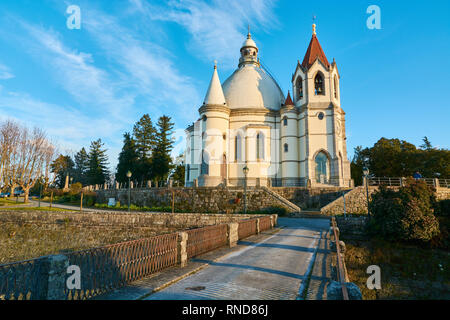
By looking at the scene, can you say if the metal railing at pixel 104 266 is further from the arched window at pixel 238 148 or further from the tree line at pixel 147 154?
the tree line at pixel 147 154

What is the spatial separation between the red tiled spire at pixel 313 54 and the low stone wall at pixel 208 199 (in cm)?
2030

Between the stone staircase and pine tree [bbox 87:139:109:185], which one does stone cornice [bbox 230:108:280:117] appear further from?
pine tree [bbox 87:139:109:185]

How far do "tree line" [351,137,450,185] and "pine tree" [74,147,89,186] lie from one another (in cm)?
6676

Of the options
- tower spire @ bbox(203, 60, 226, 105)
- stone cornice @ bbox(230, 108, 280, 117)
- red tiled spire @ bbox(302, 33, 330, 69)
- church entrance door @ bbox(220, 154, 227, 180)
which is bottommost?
church entrance door @ bbox(220, 154, 227, 180)

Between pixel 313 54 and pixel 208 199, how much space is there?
25.1 m

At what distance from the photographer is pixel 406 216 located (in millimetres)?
17156

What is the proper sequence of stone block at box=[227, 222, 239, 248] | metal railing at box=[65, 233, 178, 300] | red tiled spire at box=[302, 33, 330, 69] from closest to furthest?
metal railing at box=[65, 233, 178, 300] < stone block at box=[227, 222, 239, 248] < red tiled spire at box=[302, 33, 330, 69]

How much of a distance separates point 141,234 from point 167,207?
7.63 meters

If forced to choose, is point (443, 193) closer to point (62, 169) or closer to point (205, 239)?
point (205, 239)

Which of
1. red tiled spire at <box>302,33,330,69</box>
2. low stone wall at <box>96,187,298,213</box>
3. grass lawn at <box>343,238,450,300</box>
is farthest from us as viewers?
red tiled spire at <box>302,33,330,69</box>

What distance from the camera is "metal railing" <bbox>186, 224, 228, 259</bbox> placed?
9.05 metres

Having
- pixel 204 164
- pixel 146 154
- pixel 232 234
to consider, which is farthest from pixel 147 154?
pixel 232 234

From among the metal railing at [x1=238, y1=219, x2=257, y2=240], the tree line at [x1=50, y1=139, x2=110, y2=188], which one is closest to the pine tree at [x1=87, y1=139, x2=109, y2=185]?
the tree line at [x1=50, y1=139, x2=110, y2=188]

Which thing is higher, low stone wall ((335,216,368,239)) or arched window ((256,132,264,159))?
arched window ((256,132,264,159))
